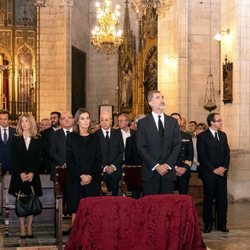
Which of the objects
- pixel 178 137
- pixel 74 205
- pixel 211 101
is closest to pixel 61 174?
pixel 74 205

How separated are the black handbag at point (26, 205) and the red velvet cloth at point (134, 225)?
3450 millimetres

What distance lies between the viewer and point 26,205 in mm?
8359

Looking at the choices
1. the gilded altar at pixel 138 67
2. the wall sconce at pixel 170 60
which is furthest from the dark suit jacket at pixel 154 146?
the gilded altar at pixel 138 67

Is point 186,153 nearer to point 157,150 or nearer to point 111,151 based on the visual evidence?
point 111,151

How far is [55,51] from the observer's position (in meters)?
21.1

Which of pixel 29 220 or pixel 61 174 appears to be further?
pixel 29 220

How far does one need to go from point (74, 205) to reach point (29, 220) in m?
1.53

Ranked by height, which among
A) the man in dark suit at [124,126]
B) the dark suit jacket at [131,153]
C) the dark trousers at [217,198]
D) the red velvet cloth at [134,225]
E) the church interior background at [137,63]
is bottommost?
the dark trousers at [217,198]

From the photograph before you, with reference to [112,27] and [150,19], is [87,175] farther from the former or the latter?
[150,19]

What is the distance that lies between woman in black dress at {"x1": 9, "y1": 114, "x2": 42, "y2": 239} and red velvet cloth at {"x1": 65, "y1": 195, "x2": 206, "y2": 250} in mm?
3632

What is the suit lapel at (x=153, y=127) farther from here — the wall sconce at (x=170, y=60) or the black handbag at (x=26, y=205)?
the wall sconce at (x=170, y=60)

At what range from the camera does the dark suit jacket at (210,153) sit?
9.27 metres

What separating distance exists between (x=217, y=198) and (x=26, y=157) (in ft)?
10.0

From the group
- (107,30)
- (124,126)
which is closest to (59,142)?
(124,126)
